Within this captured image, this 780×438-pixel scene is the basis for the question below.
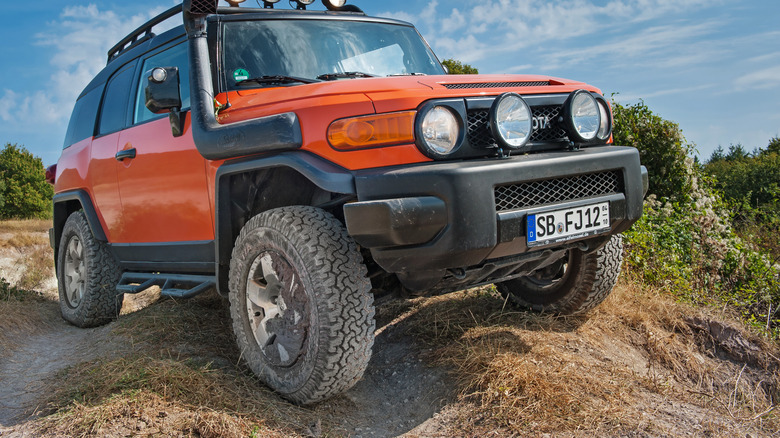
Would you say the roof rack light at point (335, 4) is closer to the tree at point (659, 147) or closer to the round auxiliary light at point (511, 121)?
the round auxiliary light at point (511, 121)

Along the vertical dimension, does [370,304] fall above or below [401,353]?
above

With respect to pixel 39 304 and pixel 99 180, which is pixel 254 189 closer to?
pixel 99 180

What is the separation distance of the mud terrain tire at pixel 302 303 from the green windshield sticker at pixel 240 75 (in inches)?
36.7

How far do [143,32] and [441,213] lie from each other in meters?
3.78

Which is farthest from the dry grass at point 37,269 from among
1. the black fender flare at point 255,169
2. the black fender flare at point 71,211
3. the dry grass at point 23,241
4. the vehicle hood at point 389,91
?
the vehicle hood at point 389,91

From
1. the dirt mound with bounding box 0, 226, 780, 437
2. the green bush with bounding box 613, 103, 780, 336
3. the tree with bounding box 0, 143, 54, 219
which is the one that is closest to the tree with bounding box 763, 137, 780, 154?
the green bush with bounding box 613, 103, 780, 336

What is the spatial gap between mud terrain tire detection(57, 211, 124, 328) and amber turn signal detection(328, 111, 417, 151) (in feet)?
10.7

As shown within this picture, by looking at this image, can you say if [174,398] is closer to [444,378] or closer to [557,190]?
[444,378]

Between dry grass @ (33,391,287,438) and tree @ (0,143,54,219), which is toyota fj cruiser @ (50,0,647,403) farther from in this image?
tree @ (0,143,54,219)

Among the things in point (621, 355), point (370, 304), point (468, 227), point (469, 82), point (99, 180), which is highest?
point (469, 82)

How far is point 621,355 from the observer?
12.9 ft

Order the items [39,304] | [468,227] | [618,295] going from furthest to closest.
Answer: [39,304], [618,295], [468,227]

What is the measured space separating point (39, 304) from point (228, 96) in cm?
424

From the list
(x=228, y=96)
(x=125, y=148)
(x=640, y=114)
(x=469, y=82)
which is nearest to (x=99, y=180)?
(x=125, y=148)
